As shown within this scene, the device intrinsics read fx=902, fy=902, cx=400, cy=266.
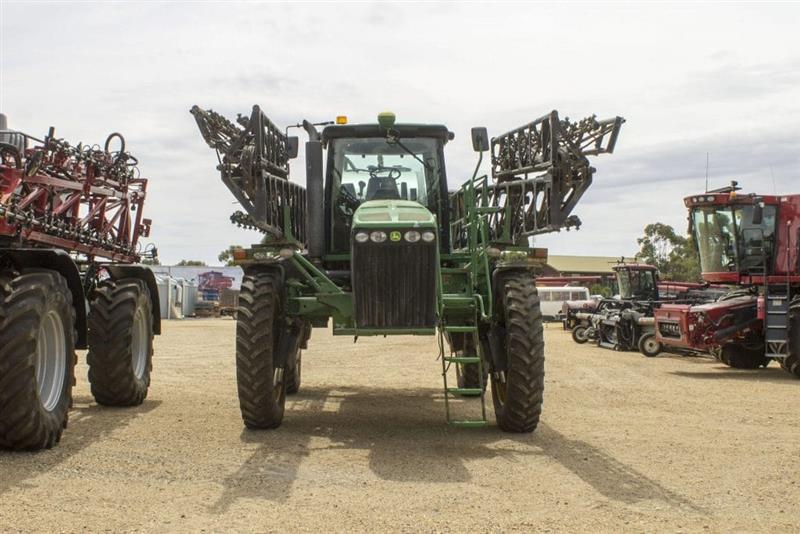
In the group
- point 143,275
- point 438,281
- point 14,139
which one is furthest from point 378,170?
point 14,139

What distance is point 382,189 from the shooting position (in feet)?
32.1

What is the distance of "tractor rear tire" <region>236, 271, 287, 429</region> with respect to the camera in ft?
27.3

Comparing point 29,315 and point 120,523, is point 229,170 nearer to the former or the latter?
point 29,315

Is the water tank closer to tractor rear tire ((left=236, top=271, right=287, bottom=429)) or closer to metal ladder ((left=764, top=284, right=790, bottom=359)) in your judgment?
tractor rear tire ((left=236, top=271, right=287, bottom=429))

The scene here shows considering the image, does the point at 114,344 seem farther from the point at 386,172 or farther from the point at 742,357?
the point at 742,357

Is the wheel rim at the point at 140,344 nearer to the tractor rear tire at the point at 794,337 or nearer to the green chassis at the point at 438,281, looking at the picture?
the green chassis at the point at 438,281

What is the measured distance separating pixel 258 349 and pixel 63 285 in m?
1.79

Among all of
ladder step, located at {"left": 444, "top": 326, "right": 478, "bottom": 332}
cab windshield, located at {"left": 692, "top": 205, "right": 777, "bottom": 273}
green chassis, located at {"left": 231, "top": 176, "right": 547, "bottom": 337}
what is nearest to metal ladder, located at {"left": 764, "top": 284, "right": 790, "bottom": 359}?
cab windshield, located at {"left": 692, "top": 205, "right": 777, "bottom": 273}

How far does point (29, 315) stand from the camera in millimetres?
7008

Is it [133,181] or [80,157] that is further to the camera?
[133,181]

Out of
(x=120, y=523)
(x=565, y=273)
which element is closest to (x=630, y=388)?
(x=120, y=523)

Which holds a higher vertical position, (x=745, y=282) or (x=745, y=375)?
(x=745, y=282)

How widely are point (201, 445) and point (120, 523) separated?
262 cm

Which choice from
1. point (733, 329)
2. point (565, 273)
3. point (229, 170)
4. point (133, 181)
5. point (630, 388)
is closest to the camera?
point (229, 170)
